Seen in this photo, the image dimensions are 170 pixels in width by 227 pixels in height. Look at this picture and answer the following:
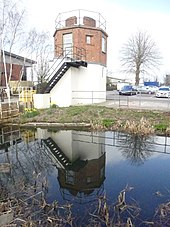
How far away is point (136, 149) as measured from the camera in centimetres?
1101

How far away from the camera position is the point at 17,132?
1441 centimetres

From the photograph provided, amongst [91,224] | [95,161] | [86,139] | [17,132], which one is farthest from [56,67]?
[91,224]

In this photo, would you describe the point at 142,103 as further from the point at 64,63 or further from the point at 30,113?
the point at 30,113

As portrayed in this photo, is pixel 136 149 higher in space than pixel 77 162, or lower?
higher

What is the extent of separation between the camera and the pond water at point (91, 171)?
6109 millimetres

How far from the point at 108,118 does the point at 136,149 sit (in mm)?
5161

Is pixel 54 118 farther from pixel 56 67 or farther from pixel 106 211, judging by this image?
pixel 106 211

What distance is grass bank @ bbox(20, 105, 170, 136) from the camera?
44.8ft

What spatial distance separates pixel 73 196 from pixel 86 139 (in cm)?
628

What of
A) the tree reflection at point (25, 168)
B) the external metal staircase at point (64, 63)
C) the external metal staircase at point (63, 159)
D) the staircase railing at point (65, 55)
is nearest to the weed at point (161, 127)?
the external metal staircase at point (63, 159)

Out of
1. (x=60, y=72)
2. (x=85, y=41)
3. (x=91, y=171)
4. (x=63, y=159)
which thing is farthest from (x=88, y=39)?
(x=91, y=171)

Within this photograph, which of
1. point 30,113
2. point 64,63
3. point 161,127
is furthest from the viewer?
point 64,63

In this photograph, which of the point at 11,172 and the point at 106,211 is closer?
the point at 106,211

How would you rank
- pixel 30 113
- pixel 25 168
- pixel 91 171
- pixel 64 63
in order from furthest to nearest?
pixel 64 63 < pixel 30 113 < pixel 91 171 < pixel 25 168
